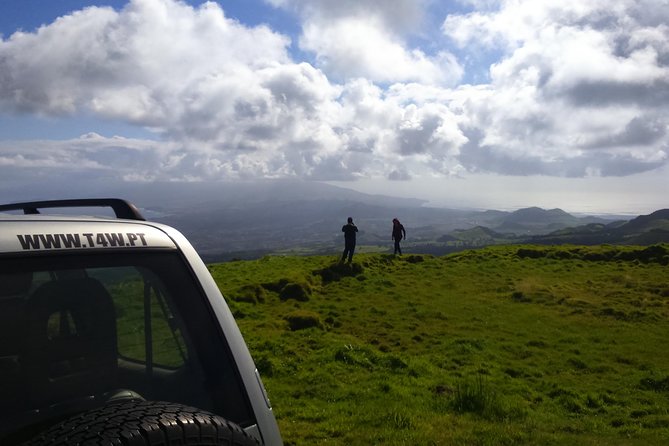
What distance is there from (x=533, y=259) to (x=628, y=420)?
24.8 metres

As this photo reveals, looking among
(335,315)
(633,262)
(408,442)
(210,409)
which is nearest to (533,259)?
(633,262)

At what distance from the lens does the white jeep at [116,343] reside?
2340 mm

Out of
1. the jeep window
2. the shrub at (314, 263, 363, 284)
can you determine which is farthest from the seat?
the shrub at (314, 263, 363, 284)

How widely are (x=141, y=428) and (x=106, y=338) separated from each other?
0.86 meters

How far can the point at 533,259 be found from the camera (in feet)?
110

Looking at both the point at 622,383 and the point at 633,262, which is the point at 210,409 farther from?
the point at 633,262

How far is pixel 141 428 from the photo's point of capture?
7.35 feet

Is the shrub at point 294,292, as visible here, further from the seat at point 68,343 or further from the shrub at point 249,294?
the seat at point 68,343

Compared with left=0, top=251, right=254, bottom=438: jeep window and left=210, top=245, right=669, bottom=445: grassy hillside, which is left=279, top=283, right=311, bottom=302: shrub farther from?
left=0, top=251, right=254, bottom=438: jeep window

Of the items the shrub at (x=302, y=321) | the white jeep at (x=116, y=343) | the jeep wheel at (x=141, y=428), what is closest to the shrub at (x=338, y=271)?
the shrub at (x=302, y=321)

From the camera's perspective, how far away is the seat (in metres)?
2.50

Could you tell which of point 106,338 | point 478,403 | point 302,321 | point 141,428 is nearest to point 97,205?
point 106,338

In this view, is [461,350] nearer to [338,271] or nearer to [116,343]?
[338,271]

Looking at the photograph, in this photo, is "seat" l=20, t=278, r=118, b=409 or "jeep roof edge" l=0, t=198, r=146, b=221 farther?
"jeep roof edge" l=0, t=198, r=146, b=221
